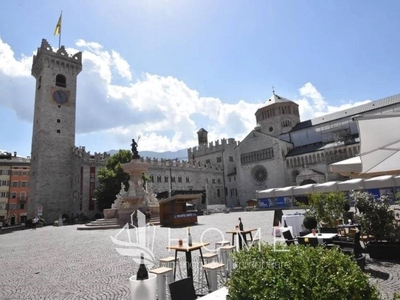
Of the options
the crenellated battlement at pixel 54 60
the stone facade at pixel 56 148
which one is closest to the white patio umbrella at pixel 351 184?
the stone facade at pixel 56 148

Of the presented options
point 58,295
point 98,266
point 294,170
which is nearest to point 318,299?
point 58,295

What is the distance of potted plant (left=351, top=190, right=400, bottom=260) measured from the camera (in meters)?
7.17

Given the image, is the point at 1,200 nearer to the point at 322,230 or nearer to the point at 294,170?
the point at 294,170

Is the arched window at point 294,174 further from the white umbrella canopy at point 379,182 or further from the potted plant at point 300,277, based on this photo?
the potted plant at point 300,277

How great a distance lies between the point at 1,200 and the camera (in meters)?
52.8

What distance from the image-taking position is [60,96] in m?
45.3

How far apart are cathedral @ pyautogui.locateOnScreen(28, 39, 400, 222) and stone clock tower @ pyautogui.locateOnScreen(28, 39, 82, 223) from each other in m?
0.13

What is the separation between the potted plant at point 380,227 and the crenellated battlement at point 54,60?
50.6 m

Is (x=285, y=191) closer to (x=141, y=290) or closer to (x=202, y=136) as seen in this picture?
(x=141, y=290)

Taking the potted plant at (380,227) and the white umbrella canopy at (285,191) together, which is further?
the white umbrella canopy at (285,191)

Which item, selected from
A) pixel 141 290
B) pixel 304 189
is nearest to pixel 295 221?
pixel 141 290

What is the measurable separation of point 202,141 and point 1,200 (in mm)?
46848

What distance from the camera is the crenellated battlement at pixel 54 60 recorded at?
4506cm

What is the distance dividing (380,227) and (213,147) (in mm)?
59946
